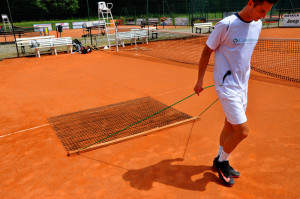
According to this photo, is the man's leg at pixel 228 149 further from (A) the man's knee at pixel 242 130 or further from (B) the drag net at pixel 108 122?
(B) the drag net at pixel 108 122

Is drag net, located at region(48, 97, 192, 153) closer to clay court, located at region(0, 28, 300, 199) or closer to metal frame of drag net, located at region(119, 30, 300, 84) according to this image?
clay court, located at region(0, 28, 300, 199)

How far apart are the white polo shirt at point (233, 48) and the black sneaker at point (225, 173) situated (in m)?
0.97

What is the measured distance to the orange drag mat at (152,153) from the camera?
116 inches

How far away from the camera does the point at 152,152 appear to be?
3.74 m

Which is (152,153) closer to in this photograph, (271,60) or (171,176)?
(171,176)

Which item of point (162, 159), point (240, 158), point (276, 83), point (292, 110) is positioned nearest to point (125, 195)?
point (162, 159)

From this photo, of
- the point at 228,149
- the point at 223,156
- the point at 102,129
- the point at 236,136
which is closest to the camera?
the point at 236,136

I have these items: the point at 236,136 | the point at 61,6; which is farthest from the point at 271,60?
the point at 61,6

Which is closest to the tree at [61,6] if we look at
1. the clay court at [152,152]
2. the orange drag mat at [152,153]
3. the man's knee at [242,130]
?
the clay court at [152,152]

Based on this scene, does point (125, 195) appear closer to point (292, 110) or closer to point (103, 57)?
point (292, 110)

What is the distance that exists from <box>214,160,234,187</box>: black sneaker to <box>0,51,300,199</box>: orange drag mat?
82 mm

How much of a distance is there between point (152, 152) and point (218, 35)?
201 centimetres

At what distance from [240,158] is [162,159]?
107 centimetres

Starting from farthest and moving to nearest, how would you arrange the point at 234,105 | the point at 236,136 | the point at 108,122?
the point at 108,122 < the point at 236,136 < the point at 234,105
